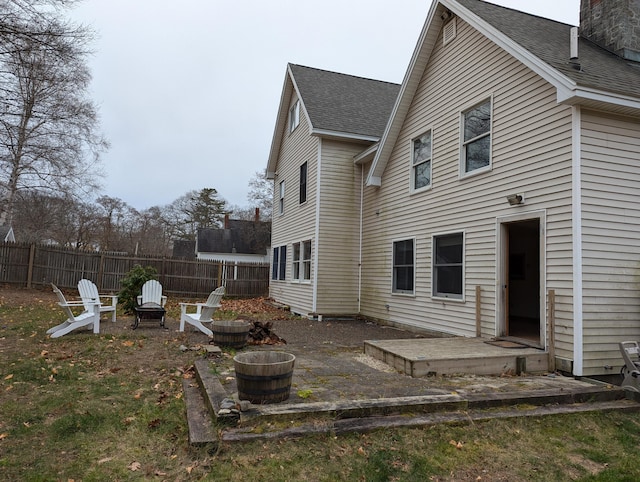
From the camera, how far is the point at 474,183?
26.2ft

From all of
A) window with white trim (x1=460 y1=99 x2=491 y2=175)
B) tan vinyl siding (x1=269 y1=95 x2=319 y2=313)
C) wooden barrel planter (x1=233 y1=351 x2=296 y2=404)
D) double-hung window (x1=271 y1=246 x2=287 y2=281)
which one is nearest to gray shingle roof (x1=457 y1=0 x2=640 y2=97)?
window with white trim (x1=460 y1=99 x2=491 y2=175)

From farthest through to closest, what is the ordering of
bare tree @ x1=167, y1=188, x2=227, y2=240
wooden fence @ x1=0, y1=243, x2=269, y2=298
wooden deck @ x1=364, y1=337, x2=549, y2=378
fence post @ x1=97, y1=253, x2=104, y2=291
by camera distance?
bare tree @ x1=167, y1=188, x2=227, y2=240 → fence post @ x1=97, y1=253, x2=104, y2=291 → wooden fence @ x1=0, y1=243, x2=269, y2=298 → wooden deck @ x1=364, y1=337, x2=549, y2=378

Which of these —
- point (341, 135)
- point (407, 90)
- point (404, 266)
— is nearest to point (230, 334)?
point (404, 266)

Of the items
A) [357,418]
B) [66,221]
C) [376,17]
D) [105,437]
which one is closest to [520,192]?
[357,418]

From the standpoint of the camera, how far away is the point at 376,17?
19688 mm

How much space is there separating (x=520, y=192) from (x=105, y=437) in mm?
6559

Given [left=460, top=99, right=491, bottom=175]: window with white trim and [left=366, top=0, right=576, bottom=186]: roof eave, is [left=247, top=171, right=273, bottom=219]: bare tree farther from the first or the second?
[left=460, top=99, right=491, bottom=175]: window with white trim

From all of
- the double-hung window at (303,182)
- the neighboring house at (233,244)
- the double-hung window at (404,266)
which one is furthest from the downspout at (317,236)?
the neighboring house at (233,244)

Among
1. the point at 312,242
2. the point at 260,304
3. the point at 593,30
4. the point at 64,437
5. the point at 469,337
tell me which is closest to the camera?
the point at 64,437

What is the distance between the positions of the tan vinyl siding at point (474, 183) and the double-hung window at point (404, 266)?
8.8 inches

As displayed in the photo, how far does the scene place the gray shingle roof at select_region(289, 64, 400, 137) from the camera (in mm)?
13133

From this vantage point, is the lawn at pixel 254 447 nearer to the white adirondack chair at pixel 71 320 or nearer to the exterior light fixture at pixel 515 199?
the white adirondack chair at pixel 71 320

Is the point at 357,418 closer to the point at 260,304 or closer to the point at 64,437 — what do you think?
the point at 64,437

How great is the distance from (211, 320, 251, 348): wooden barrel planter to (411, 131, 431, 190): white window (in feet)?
17.7
